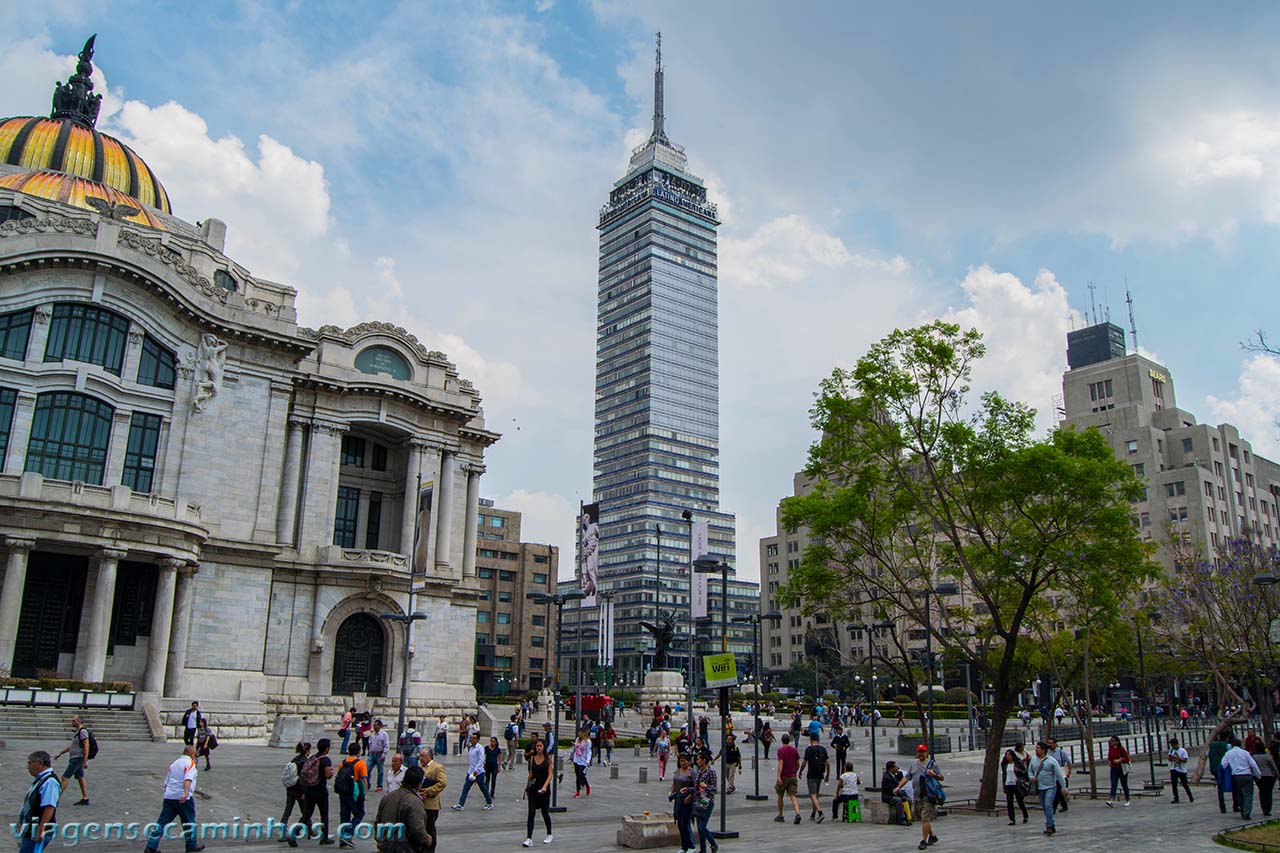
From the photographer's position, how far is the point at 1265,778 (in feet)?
75.0

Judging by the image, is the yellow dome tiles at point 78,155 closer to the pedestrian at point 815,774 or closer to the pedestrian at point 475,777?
the pedestrian at point 475,777

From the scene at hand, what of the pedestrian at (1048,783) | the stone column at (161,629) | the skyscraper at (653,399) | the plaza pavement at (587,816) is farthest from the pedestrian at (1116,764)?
the skyscraper at (653,399)

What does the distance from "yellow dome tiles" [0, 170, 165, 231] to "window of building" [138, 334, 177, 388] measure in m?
9.30

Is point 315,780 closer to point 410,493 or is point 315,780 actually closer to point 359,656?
point 359,656

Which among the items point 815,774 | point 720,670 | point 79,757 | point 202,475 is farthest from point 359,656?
point 720,670

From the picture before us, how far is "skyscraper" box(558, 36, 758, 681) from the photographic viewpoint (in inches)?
6476

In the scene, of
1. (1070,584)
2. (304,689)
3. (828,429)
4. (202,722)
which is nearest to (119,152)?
(304,689)

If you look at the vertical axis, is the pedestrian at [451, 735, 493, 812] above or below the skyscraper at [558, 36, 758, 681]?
below

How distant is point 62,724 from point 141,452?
14204 millimetres

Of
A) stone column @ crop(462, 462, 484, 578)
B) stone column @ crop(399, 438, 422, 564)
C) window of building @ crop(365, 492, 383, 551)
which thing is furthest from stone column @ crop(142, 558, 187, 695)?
stone column @ crop(462, 462, 484, 578)

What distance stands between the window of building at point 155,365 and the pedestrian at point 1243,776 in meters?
43.8

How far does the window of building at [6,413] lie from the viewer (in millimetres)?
40031

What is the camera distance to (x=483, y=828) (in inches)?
851

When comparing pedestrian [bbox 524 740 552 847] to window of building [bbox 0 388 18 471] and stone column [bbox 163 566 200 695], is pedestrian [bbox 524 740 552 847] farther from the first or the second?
window of building [bbox 0 388 18 471]
